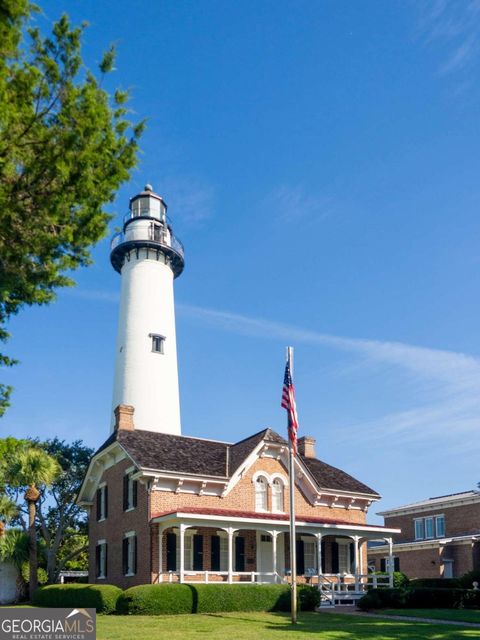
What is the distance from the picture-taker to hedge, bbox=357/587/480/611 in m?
26.7

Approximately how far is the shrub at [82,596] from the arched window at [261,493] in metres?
7.73

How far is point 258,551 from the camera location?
31.3m

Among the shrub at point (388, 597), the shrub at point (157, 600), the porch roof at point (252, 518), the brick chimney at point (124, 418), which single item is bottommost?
the shrub at point (388, 597)

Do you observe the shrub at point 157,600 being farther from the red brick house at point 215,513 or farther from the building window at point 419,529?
the building window at point 419,529

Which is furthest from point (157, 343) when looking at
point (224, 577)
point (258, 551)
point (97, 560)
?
point (224, 577)

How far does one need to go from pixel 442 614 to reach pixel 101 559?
17.0m

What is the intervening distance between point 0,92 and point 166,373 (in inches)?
1162

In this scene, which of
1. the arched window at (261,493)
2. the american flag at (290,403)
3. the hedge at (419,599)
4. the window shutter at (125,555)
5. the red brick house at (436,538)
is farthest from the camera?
the red brick house at (436,538)

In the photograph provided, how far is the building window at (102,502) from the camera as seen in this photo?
35.1 metres

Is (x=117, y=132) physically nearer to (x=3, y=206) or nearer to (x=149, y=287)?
(x=3, y=206)

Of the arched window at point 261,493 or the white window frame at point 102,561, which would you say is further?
the white window frame at point 102,561

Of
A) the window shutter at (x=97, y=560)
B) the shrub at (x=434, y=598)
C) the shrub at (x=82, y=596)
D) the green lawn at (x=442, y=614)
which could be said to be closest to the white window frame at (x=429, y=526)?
the shrub at (x=434, y=598)

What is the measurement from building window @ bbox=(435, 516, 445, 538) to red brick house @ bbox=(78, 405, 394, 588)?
14751 millimetres

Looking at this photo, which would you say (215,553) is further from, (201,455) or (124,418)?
(124,418)
